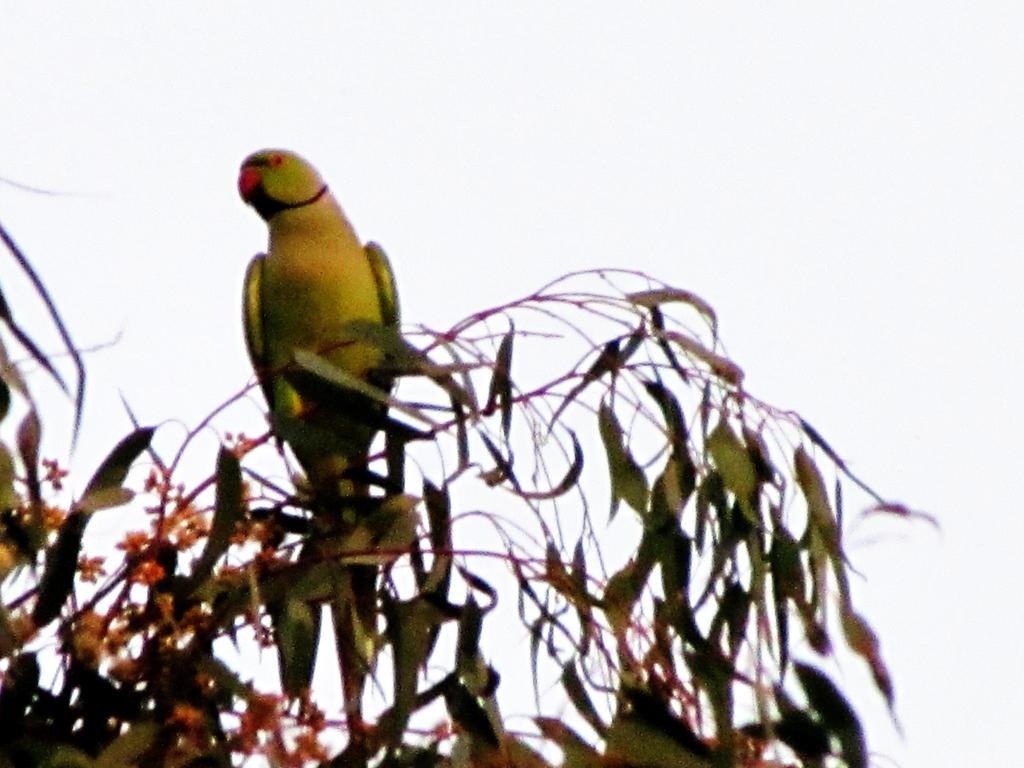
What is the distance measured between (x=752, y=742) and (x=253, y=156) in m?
2.12

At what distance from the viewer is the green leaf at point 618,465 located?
1.56m

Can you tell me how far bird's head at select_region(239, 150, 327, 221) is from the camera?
3154mm

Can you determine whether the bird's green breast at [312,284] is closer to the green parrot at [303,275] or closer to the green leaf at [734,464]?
the green parrot at [303,275]

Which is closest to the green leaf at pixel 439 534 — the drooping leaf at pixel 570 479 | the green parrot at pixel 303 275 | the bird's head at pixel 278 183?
the drooping leaf at pixel 570 479

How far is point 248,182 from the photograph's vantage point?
3221 millimetres

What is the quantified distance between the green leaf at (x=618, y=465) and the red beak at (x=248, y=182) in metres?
1.74

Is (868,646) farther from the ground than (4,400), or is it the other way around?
(4,400)

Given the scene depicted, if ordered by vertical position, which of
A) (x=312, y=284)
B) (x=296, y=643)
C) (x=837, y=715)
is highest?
(x=312, y=284)

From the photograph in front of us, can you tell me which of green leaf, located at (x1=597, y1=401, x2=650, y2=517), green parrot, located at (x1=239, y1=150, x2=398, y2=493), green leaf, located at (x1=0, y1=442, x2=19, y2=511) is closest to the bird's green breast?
green parrot, located at (x1=239, y1=150, x2=398, y2=493)

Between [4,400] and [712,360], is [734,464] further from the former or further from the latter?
[4,400]

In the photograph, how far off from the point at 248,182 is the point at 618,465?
1779 millimetres

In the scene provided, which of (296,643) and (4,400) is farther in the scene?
(296,643)

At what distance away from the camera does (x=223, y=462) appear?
1.37 meters

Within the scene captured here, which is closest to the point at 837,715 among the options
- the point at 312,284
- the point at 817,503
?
the point at 817,503
